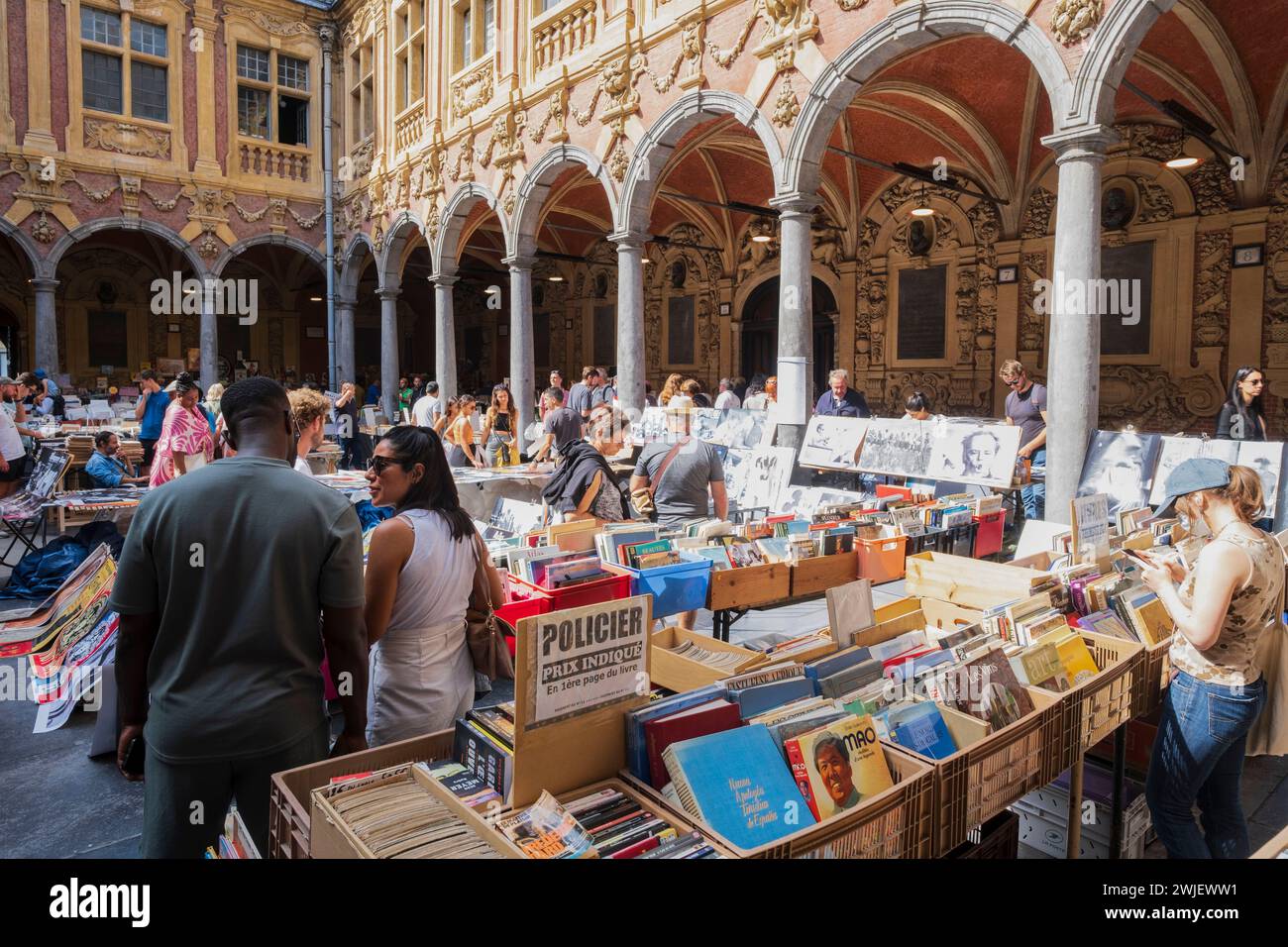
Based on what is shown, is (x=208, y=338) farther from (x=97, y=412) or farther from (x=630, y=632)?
(x=630, y=632)

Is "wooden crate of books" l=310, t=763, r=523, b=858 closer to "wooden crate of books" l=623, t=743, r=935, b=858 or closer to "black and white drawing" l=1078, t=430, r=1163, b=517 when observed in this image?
"wooden crate of books" l=623, t=743, r=935, b=858

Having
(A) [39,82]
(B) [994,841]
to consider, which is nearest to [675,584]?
(B) [994,841]

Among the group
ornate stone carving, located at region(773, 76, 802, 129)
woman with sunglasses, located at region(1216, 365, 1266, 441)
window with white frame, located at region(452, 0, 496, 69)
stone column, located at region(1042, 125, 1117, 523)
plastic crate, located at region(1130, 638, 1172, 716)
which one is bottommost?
plastic crate, located at region(1130, 638, 1172, 716)

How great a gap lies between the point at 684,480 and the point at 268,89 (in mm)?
18229

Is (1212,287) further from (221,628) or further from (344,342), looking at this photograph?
(344,342)

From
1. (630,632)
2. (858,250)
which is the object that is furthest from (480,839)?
(858,250)

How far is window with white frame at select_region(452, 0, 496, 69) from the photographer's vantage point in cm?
1447

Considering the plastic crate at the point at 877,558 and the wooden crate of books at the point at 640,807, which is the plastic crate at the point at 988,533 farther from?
the wooden crate of books at the point at 640,807

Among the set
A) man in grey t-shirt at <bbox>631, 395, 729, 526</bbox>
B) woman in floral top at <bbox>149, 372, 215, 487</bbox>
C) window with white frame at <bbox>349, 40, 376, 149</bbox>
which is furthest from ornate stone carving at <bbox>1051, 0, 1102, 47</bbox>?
window with white frame at <bbox>349, 40, 376, 149</bbox>

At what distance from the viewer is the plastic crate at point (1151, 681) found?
3029 mm

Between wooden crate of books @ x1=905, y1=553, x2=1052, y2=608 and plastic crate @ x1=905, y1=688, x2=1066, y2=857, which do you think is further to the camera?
wooden crate of books @ x1=905, y1=553, x2=1052, y2=608

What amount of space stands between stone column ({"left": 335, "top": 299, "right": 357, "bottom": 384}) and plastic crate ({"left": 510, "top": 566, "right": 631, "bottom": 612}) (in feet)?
52.9

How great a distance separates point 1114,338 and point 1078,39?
6257 mm

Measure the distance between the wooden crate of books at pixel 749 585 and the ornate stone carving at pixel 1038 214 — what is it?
10130 mm
